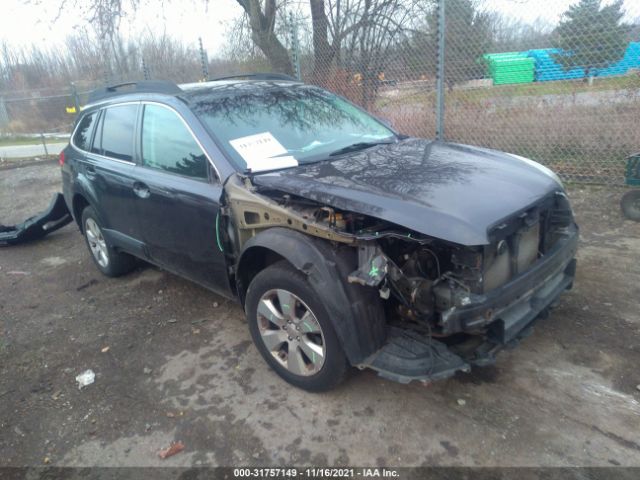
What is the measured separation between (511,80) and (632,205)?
2.17 m

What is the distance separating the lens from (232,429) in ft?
8.76

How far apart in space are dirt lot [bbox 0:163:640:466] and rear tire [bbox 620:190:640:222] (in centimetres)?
102

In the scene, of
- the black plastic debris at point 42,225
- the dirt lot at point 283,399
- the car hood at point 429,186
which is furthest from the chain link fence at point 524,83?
the black plastic debris at point 42,225

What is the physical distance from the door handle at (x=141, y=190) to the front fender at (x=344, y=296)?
1.63 m

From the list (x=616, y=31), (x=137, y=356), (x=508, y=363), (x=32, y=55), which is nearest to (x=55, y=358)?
(x=137, y=356)

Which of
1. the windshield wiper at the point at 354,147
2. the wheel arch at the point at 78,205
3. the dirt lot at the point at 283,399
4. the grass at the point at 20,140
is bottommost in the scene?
the dirt lot at the point at 283,399

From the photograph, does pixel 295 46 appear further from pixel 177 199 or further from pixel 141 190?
pixel 177 199

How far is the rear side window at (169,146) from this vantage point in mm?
3234

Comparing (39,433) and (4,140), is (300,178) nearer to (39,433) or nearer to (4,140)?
(39,433)

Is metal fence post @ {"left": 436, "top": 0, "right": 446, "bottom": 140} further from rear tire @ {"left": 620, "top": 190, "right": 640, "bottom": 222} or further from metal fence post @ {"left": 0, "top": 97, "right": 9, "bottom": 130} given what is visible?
metal fence post @ {"left": 0, "top": 97, "right": 9, "bottom": 130}

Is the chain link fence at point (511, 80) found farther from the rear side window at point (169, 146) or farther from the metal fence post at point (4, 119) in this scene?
the metal fence post at point (4, 119)

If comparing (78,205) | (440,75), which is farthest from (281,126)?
(440,75)

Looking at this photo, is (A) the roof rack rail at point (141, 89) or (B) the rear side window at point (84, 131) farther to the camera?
(B) the rear side window at point (84, 131)

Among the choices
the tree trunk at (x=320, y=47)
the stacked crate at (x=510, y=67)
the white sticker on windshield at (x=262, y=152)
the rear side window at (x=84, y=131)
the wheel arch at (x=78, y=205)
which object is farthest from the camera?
the tree trunk at (x=320, y=47)
